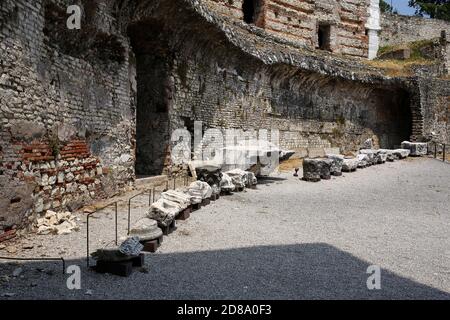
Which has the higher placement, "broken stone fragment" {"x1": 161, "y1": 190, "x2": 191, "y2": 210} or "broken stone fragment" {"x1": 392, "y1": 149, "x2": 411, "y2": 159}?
"broken stone fragment" {"x1": 392, "y1": 149, "x2": 411, "y2": 159}

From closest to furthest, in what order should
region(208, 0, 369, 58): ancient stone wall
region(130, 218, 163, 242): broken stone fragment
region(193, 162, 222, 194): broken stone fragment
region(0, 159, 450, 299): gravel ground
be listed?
region(0, 159, 450, 299): gravel ground < region(130, 218, 163, 242): broken stone fragment < region(193, 162, 222, 194): broken stone fragment < region(208, 0, 369, 58): ancient stone wall

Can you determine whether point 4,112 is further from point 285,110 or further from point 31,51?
point 285,110

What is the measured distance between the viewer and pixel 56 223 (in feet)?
20.0

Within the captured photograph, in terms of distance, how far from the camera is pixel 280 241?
581cm

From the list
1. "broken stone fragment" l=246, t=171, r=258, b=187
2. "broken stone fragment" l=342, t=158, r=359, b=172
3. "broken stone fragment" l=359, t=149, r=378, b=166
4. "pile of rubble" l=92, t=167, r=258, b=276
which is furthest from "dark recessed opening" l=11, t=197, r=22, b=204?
"broken stone fragment" l=359, t=149, r=378, b=166

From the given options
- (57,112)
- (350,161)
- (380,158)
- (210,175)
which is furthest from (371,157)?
(57,112)

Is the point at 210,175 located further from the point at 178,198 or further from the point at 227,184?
the point at 178,198

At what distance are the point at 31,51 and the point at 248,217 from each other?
4468 mm

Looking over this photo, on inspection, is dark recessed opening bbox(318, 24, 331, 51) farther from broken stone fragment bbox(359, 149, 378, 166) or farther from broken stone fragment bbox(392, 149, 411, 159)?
broken stone fragment bbox(359, 149, 378, 166)

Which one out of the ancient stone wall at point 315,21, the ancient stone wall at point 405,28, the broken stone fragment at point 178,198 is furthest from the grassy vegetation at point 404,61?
the broken stone fragment at point 178,198

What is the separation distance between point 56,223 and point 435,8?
46281 mm

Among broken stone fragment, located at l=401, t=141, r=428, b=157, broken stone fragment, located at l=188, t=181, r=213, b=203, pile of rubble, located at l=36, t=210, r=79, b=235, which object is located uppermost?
broken stone fragment, located at l=401, t=141, r=428, b=157

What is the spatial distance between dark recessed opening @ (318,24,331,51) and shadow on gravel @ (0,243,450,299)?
24385mm

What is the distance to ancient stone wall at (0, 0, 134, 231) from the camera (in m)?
5.36
